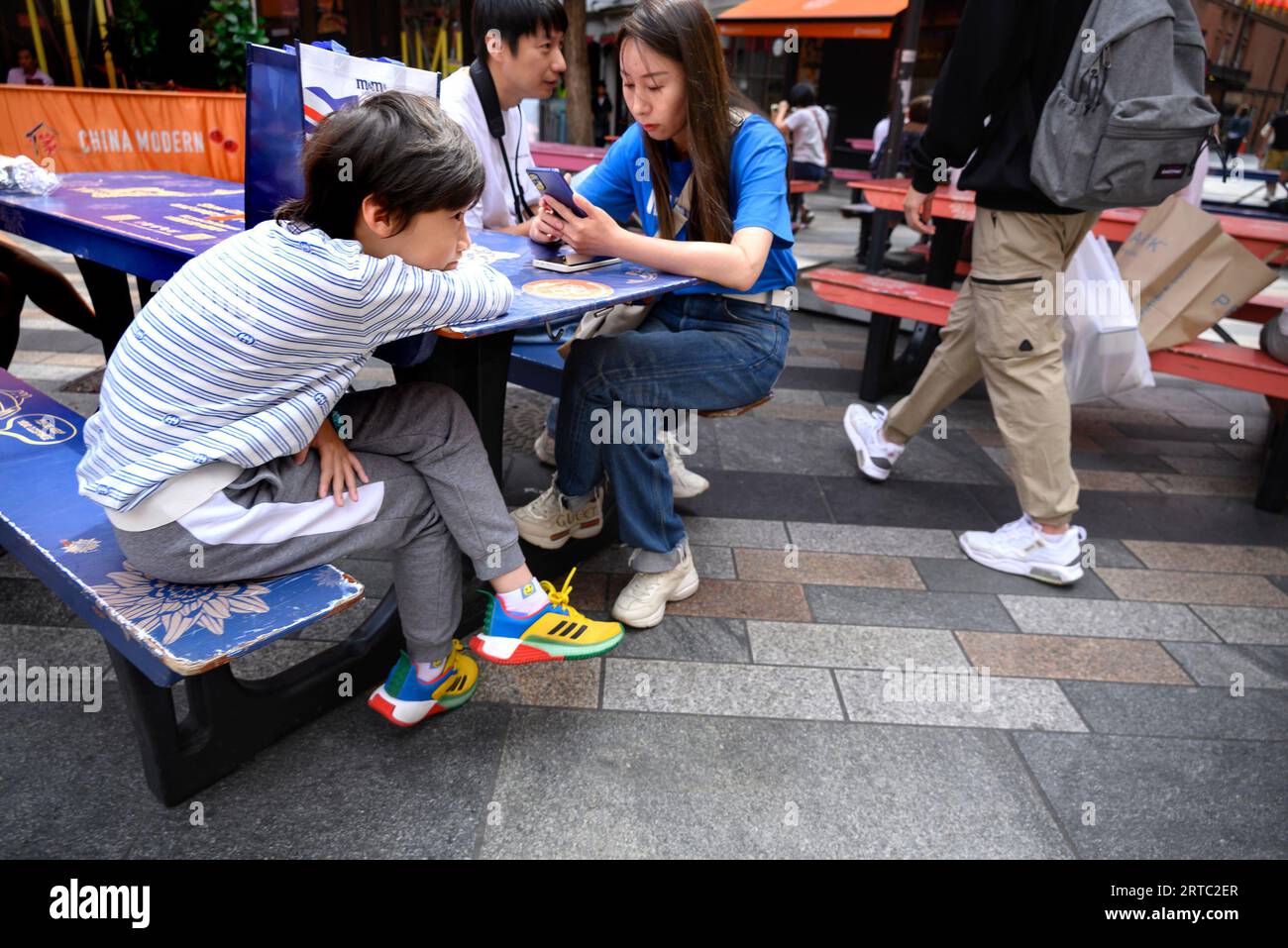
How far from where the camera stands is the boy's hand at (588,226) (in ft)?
6.48

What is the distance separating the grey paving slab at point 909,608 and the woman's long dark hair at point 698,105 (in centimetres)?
116

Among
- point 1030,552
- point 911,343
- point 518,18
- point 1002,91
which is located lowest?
point 1030,552

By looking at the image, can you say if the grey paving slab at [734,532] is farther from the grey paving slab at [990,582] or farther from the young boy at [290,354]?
the young boy at [290,354]

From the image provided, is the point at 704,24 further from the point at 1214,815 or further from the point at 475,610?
the point at 1214,815

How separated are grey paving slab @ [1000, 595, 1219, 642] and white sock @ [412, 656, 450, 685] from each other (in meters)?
1.75

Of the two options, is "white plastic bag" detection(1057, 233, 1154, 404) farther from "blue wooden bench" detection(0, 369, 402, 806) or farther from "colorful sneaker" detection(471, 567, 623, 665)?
"blue wooden bench" detection(0, 369, 402, 806)

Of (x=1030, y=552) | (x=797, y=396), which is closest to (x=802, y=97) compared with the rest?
(x=797, y=396)

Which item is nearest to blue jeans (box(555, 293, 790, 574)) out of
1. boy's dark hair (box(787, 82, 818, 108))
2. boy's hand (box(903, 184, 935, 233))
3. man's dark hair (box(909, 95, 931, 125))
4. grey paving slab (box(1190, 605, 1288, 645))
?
boy's hand (box(903, 184, 935, 233))

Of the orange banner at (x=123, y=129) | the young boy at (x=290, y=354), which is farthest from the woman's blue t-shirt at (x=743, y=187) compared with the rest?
the orange banner at (x=123, y=129)

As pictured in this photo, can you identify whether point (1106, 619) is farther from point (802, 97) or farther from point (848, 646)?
point (802, 97)

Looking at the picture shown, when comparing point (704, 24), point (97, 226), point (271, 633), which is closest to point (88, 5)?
point (97, 226)

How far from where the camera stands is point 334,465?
1645 mm

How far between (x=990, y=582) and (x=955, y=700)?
74 cm

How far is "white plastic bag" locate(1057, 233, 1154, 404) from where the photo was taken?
3.25 meters
